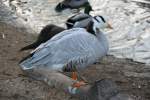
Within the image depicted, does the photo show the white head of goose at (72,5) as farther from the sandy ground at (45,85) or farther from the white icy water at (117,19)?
the sandy ground at (45,85)

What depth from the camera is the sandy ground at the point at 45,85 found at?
221 inches

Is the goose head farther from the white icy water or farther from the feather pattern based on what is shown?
the white icy water

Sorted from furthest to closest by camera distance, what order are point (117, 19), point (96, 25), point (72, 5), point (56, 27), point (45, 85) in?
point (72, 5) → point (117, 19) → point (56, 27) → point (96, 25) → point (45, 85)

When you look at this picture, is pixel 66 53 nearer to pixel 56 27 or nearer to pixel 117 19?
pixel 56 27

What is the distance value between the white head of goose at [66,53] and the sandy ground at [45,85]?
281 mm

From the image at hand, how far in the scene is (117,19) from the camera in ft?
29.9

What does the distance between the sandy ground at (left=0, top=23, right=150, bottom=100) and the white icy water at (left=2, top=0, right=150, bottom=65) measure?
1.37ft

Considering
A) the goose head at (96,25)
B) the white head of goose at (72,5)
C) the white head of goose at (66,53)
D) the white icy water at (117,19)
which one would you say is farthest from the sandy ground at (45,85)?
the white head of goose at (72,5)

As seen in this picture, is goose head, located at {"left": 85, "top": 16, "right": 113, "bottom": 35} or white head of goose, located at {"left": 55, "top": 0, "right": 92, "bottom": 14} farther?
white head of goose, located at {"left": 55, "top": 0, "right": 92, "bottom": 14}

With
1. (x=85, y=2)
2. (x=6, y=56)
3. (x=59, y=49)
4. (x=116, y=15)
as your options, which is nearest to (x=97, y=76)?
(x=59, y=49)

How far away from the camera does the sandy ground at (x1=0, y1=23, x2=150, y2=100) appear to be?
18.4 feet

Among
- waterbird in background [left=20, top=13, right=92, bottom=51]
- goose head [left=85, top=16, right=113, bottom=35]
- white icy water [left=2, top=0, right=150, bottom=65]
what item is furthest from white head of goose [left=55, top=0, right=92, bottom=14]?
goose head [left=85, top=16, right=113, bottom=35]

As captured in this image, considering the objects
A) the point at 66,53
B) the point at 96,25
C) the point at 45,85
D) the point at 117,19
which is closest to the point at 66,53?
the point at 66,53

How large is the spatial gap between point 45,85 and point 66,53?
→ 48cm
